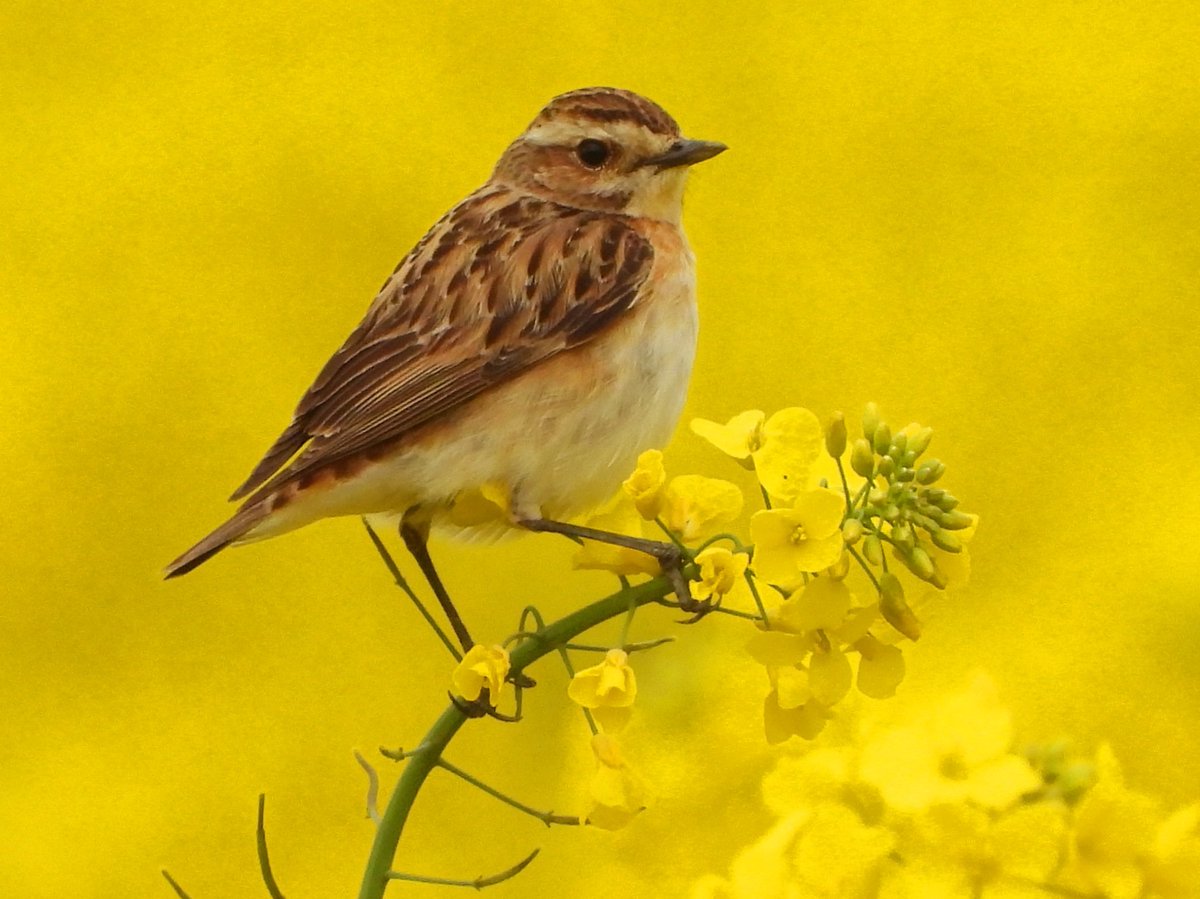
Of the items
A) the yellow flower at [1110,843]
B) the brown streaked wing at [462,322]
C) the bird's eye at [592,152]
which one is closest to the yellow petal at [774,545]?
the yellow flower at [1110,843]

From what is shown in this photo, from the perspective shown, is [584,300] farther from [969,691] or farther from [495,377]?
[969,691]

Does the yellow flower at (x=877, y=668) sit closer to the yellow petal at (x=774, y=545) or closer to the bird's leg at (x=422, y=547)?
the yellow petal at (x=774, y=545)

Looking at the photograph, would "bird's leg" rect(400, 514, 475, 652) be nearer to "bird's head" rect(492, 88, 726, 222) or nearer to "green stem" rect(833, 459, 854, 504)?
"bird's head" rect(492, 88, 726, 222)

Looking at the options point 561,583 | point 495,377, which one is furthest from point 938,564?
point 561,583

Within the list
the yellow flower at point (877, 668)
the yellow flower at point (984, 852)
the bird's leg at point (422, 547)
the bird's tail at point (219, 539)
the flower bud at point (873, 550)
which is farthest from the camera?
the bird's leg at point (422, 547)

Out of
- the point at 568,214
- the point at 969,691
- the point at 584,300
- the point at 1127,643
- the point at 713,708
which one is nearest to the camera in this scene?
the point at 969,691

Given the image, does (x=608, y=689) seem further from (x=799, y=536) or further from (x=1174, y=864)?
(x=1174, y=864)
